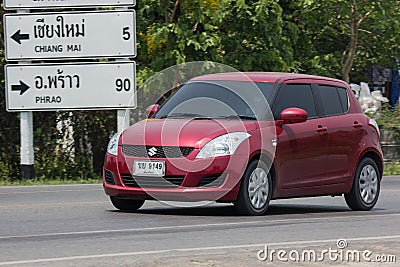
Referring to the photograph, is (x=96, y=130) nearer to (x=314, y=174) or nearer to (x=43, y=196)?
(x=43, y=196)

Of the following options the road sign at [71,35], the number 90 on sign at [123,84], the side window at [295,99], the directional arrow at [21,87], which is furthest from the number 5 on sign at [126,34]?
the side window at [295,99]

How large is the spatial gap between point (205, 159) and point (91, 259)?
350 centimetres

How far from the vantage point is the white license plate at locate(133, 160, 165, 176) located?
12.5m

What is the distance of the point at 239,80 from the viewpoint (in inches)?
546

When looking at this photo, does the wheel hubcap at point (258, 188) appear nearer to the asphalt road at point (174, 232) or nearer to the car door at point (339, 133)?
the asphalt road at point (174, 232)

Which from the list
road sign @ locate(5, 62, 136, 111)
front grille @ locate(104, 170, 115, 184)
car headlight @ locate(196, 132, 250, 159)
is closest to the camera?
car headlight @ locate(196, 132, 250, 159)

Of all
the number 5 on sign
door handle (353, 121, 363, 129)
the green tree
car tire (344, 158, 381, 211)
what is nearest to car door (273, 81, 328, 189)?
door handle (353, 121, 363, 129)

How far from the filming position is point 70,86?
2150 centimetres

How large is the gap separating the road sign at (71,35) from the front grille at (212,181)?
906 cm

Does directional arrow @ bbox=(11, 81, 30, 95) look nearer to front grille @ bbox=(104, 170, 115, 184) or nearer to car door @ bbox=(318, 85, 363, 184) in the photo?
car door @ bbox=(318, 85, 363, 184)

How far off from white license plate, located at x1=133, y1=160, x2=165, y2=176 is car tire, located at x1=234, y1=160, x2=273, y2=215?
0.96m

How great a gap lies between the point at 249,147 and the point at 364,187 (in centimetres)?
262

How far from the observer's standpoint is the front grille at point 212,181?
12.5 m

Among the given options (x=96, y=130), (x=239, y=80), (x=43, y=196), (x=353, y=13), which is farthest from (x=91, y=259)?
(x=353, y=13)
